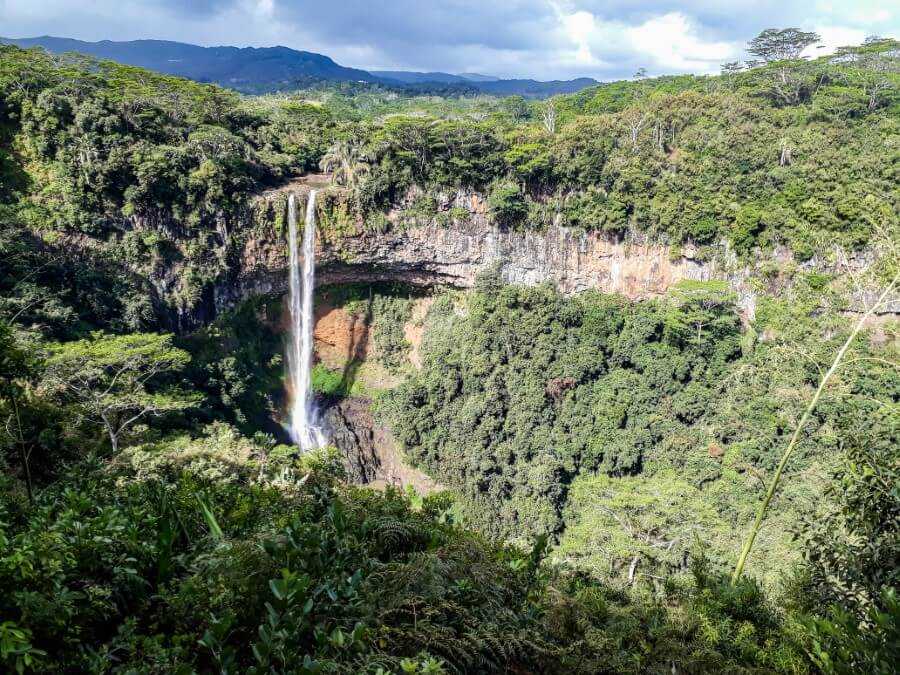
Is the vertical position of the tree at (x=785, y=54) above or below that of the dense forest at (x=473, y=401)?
above

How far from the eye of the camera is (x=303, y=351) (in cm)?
2489

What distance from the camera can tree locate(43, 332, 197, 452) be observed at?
12391 mm

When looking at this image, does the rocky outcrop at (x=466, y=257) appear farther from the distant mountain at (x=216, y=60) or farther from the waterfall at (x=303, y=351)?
the distant mountain at (x=216, y=60)

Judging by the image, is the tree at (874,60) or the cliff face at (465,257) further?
the tree at (874,60)

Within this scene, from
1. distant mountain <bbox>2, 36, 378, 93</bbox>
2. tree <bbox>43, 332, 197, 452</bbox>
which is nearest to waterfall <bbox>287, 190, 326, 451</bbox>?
tree <bbox>43, 332, 197, 452</bbox>

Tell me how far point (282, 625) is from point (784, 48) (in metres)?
46.4

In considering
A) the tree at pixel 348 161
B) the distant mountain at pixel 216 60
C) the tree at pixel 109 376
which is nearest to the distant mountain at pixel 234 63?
the distant mountain at pixel 216 60

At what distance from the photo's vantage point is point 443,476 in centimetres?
2295

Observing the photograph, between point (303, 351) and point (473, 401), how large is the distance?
28.1 feet

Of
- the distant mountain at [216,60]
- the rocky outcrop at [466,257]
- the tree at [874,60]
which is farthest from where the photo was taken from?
the distant mountain at [216,60]

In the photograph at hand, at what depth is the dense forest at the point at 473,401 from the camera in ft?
10.5

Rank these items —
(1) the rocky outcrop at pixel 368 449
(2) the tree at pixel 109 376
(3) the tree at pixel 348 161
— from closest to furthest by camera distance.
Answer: (2) the tree at pixel 109 376, (1) the rocky outcrop at pixel 368 449, (3) the tree at pixel 348 161

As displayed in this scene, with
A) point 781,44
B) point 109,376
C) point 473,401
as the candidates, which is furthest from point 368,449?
point 781,44

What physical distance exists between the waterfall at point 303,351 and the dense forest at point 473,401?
1.03 meters
